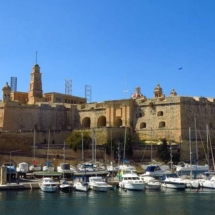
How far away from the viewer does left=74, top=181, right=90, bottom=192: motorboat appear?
3246cm

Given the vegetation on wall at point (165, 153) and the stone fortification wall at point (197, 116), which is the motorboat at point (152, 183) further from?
the stone fortification wall at point (197, 116)

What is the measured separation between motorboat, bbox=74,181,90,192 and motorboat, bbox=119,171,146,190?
9.26 feet

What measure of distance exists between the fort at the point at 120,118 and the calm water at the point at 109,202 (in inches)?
656

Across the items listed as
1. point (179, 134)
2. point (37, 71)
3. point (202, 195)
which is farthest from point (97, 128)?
point (202, 195)

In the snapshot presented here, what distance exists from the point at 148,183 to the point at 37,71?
1204 inches

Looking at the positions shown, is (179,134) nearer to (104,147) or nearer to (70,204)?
(104,147)

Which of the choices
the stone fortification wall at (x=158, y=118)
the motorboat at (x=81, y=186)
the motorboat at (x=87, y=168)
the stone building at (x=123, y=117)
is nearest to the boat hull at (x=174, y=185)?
the motorboat at (x=81, y=186)

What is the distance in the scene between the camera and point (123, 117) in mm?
52438

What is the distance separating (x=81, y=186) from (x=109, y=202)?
4.60 meters

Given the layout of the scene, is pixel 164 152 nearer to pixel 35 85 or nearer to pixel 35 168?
pixel 35 168

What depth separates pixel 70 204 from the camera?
27.6m

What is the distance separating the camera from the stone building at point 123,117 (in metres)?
49.4

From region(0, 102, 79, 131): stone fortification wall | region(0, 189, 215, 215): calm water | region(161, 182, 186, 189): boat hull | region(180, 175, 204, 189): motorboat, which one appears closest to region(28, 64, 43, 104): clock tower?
region(0, 102, 79, 131): stone fortification wall

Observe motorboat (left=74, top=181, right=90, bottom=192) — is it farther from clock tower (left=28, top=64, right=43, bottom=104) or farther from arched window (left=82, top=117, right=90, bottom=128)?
clock tower (left=28, top=64, right=43, bottom=104)
